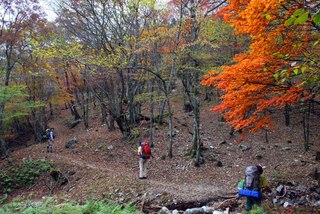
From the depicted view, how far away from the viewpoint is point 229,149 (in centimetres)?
1567

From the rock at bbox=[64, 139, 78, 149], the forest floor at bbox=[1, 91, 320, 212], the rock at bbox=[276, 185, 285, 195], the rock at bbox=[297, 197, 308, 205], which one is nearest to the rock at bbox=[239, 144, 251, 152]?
the forest floor at bbox=[1, 91, 320, 212]

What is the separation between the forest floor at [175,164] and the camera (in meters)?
9.89

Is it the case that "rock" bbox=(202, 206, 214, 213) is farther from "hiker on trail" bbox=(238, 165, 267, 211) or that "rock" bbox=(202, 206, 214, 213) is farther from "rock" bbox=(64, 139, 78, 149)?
"rock" bbox=(64, 139, 78, 149)

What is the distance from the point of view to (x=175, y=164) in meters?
13.5

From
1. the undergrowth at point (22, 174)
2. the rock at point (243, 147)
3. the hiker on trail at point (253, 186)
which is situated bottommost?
the undergrowth at point (22, 174)

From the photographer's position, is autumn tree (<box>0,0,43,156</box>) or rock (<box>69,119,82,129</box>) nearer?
autumn tree (<box>0,0,43,156</box>)

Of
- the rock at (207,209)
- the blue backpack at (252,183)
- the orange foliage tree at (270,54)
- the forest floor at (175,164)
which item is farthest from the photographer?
the forest floor at (175,164)

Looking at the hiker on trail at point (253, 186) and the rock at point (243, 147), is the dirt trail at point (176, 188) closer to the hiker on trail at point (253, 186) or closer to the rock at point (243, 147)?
the hiker on trail at point (253, 186)

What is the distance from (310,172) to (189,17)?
885 cm

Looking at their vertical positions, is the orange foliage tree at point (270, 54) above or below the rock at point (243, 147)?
above

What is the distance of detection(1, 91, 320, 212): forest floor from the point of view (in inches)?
389


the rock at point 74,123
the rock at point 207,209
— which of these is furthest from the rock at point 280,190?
the rock at point 74,123

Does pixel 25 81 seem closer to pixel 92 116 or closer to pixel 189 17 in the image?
pixel 92 116

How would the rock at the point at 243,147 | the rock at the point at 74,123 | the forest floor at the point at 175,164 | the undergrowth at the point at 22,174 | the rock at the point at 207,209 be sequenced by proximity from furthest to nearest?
1. the rock at the point at 74,123
2. the rock at the point at 243,147
3. the undergrowth at the point at 22,174
4. the forest floor at the point at 175,164
5. the rock at the point at 207,209
